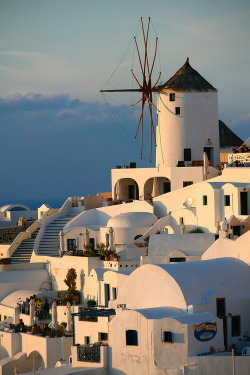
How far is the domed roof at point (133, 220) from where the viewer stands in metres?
53.2

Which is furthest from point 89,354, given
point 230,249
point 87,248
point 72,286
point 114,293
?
point 87,248

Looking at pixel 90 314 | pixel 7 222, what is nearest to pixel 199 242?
pixel 90 314

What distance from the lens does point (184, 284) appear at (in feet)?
133

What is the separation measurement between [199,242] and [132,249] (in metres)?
3.36

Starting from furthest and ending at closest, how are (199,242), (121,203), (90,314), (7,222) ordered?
1. (7,222)
2. (121,203)
3. (199,242)
4. (90,314)

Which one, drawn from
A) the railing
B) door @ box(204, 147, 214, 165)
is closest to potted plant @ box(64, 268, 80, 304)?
the railing

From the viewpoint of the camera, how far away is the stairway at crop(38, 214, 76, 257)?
5703 centimetres

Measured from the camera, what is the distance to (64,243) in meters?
55.4

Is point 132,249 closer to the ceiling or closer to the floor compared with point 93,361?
closer to the ceiling

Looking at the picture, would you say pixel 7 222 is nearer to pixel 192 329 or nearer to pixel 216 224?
pixel 216 224

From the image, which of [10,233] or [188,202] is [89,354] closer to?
[188,202]

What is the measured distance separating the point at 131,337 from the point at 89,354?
2.28 meters

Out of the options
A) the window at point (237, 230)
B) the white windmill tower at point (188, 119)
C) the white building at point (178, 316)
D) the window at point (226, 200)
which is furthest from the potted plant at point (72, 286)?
the white windmill tower at point (188, 119)

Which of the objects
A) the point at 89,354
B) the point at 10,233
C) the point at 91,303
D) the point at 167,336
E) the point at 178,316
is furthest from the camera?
the point at 10,233
